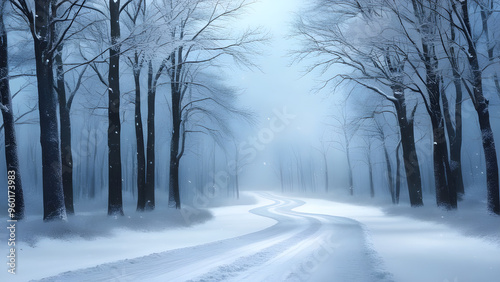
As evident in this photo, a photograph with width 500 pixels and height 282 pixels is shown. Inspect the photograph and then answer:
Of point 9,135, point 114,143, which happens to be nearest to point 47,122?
point 9,135

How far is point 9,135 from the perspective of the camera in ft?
36.2

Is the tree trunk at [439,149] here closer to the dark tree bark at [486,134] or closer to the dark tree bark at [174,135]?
the dark tree bark at [486,134]

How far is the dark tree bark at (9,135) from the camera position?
1056 cm

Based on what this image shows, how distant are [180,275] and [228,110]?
43.7 ft

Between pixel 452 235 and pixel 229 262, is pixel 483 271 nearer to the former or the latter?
pixel 229 262

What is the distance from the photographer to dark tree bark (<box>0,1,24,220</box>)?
1056cm

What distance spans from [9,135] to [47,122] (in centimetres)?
229

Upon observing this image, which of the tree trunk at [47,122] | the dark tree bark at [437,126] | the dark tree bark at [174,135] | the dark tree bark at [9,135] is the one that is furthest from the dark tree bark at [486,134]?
the dark tree bark at [9,135]

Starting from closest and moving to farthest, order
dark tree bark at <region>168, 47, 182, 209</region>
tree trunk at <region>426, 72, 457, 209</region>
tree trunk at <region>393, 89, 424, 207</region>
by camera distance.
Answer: tree trunk at <region>426, 72, 457, 209</region> < tree trunk at <region>393, 89, 424, 207</region> < dark tree bark at <region>168, 47, 182, 209</region>

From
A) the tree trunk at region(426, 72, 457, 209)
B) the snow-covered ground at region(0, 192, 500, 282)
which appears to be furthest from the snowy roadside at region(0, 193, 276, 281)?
the tree trunk at region(426, 72, 457, 209)

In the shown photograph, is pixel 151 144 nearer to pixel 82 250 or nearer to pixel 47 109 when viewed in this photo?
pixel 47 109

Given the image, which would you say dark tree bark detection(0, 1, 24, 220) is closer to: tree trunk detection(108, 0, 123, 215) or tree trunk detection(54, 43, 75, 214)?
tree trunk detection(54, 43, 75, 214)

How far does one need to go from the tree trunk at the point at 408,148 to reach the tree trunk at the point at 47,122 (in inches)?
567

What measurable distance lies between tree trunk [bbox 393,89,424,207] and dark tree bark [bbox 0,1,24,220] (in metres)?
15.6
